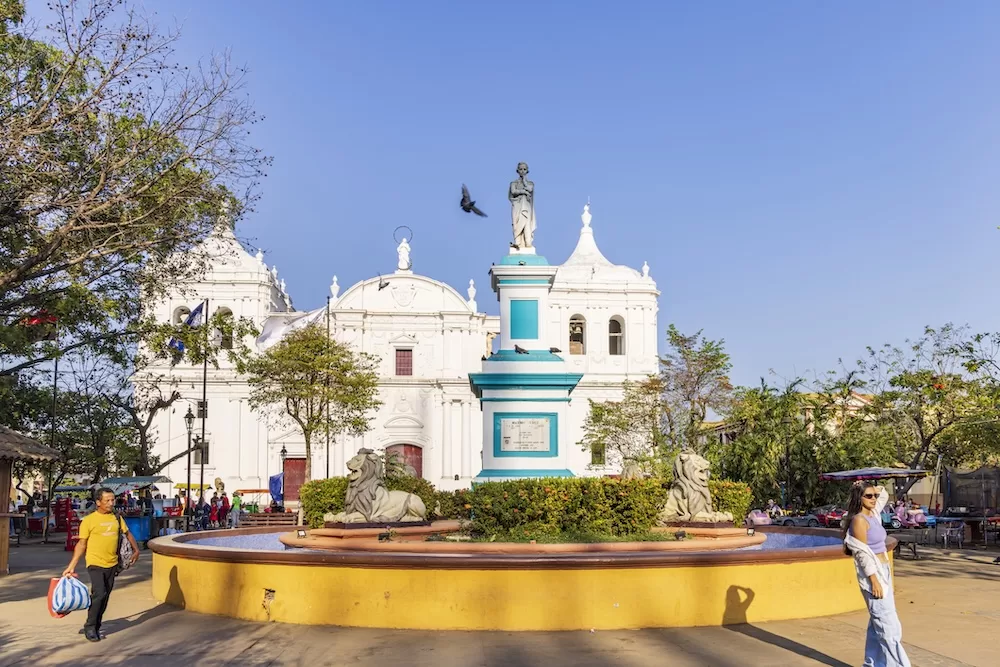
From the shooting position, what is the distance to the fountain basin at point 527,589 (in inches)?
375

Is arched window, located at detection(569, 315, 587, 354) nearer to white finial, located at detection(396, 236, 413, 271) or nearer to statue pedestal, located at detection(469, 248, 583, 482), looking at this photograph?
white finial, located at detection(396, 236, 413, 271)

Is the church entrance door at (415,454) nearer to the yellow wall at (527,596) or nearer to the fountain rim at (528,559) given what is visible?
the fountain rim at (528,559)

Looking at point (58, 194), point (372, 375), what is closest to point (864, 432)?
point (372, 375)

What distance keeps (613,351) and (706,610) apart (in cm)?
4277

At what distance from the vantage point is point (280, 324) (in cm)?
4638

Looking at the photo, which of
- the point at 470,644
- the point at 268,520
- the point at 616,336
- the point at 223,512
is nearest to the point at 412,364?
the point at 616,336

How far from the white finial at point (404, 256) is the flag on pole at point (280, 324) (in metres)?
5.21

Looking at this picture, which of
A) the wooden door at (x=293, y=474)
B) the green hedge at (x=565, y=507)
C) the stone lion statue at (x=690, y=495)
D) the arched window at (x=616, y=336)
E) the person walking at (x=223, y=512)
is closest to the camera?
the green hedge at (x=565, y=507)

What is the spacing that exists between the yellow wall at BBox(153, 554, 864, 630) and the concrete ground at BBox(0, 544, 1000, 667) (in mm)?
184

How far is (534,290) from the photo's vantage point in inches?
714

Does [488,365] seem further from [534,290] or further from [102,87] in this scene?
[102,87]

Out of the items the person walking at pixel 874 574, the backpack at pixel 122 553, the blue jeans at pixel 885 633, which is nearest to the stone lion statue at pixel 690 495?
the person walking at pixel 874 574

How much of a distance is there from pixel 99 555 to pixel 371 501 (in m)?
4.28

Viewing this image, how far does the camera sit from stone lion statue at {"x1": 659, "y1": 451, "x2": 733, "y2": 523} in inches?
535
